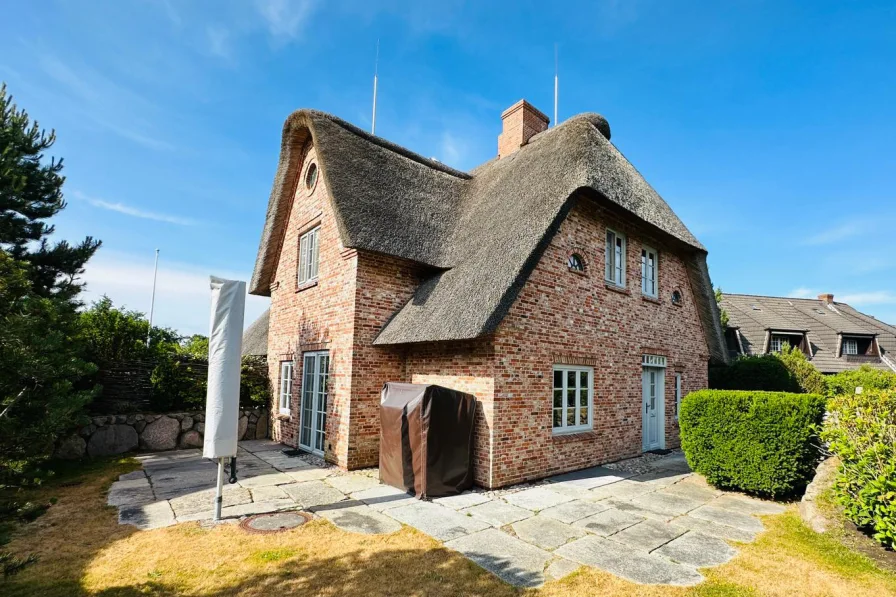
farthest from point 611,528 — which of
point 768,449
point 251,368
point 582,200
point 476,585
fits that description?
point 251,368

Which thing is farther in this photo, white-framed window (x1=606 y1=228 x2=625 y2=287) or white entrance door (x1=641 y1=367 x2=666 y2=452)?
white entrance door (x1=641 y1=367 x2=666 y2=452)

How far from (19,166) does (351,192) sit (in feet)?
31.7

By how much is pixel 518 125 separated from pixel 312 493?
11.9 metres

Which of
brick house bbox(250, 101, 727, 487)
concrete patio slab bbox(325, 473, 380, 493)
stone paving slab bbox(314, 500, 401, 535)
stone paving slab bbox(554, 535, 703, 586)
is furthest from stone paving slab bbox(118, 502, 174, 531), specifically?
stone paving slab bbox(554, 535, 703, 586)

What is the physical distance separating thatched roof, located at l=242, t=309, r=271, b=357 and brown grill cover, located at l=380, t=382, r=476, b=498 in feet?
30.0

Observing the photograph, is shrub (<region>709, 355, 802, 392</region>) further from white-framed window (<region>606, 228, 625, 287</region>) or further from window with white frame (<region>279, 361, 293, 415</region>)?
window with white frame (<region>279, 361, 293, 415</region>)

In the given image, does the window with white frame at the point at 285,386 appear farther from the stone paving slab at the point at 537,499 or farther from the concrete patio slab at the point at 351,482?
the stone paving slab at the point at 537,499

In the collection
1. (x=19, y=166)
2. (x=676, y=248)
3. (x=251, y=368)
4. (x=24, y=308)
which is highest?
(x=19, y=166)

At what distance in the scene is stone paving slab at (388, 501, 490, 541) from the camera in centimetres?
558

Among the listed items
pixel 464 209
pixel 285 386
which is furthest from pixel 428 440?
pixel 285 386

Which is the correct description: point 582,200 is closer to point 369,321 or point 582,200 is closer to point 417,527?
point 369,321

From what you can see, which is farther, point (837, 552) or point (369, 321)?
point (369, 321)

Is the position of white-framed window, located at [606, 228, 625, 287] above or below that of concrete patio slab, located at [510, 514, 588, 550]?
above

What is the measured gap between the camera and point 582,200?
961cm
